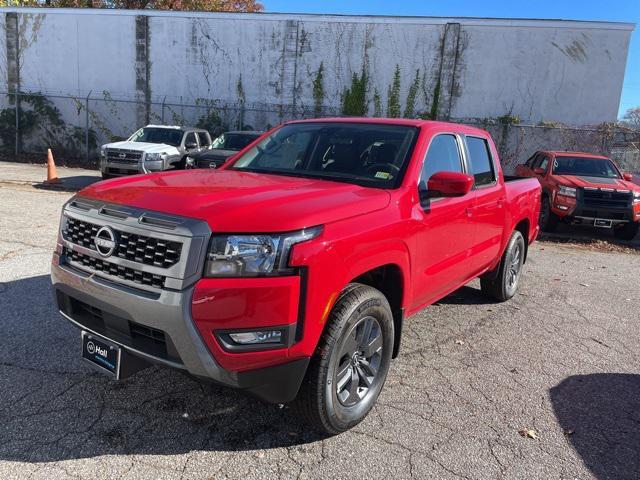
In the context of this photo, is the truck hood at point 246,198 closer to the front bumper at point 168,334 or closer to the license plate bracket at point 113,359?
the front bumper at point 168,334

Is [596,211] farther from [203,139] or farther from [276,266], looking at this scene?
[203,139]

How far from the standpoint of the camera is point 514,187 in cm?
566

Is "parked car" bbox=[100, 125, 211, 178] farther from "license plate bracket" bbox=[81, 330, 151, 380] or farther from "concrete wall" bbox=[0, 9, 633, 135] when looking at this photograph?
"license plate bracket" bbox=[81, 330, 151, 380]

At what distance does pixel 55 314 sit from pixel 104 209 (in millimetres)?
2178

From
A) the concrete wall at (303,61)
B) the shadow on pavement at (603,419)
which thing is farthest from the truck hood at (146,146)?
the shadow on pavement at (603,419)

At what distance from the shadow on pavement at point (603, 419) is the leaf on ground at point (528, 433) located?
0.67ft

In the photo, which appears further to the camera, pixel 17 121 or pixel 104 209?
pixel 17 121

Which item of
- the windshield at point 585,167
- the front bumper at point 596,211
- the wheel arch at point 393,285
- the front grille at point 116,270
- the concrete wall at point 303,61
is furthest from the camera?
the concrete wall at point 303,61

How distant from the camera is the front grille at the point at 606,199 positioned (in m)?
10.3

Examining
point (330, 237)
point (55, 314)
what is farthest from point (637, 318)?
point (55, 314)

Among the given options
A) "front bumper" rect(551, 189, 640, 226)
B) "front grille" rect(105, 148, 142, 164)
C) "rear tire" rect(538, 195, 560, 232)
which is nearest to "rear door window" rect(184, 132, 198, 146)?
"front grille" rect(105, 148, 142, 164)

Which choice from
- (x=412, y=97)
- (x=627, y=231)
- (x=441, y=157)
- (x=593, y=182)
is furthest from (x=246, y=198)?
(x=412, y=97)

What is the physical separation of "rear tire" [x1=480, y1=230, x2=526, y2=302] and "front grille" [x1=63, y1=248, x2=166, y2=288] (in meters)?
4.07

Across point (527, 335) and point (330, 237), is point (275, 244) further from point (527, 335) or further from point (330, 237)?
point (527, 335)
